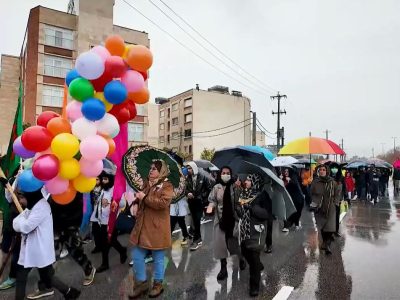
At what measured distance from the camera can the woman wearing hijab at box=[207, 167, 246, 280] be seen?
543 centimetres

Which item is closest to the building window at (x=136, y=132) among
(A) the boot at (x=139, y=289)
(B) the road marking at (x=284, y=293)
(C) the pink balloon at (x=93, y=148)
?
(C) the pink balloon at (x=93, y=148)

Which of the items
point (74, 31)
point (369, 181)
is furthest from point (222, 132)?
point (369, 181)

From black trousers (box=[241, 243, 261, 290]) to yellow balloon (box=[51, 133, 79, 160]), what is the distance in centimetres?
259

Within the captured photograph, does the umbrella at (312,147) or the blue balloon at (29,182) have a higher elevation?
the umbrella at (312,147)

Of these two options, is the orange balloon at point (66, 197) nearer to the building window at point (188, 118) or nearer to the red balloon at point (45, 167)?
the red balloon at point (45, 167)

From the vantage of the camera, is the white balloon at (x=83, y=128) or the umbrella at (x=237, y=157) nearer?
the white balloon at (x=83, y=128)

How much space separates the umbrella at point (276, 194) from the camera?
17.4 feet

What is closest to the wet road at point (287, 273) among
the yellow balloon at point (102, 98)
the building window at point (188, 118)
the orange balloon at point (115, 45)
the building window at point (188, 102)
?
the yellow balloon at point (102, 98)

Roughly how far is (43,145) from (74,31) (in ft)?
96.4

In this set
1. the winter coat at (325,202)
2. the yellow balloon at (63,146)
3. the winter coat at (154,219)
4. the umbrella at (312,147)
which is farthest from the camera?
the umbrella at (312,147)

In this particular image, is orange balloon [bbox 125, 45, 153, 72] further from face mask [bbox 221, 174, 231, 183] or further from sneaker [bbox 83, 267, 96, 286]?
sneaker [bbox 83, 267, 96, 286]

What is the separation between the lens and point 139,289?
4609mm

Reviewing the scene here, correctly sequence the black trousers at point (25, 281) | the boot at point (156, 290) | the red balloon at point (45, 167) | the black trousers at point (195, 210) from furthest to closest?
the black trousers at point (195, 210), the boot at point (156, 290), the black trousers at point (25, 281), the red balloon at point (45, 167)

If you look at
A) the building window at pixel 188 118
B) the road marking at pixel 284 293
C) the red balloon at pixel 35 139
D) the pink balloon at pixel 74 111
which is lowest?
the road marking at pixel 284 293
